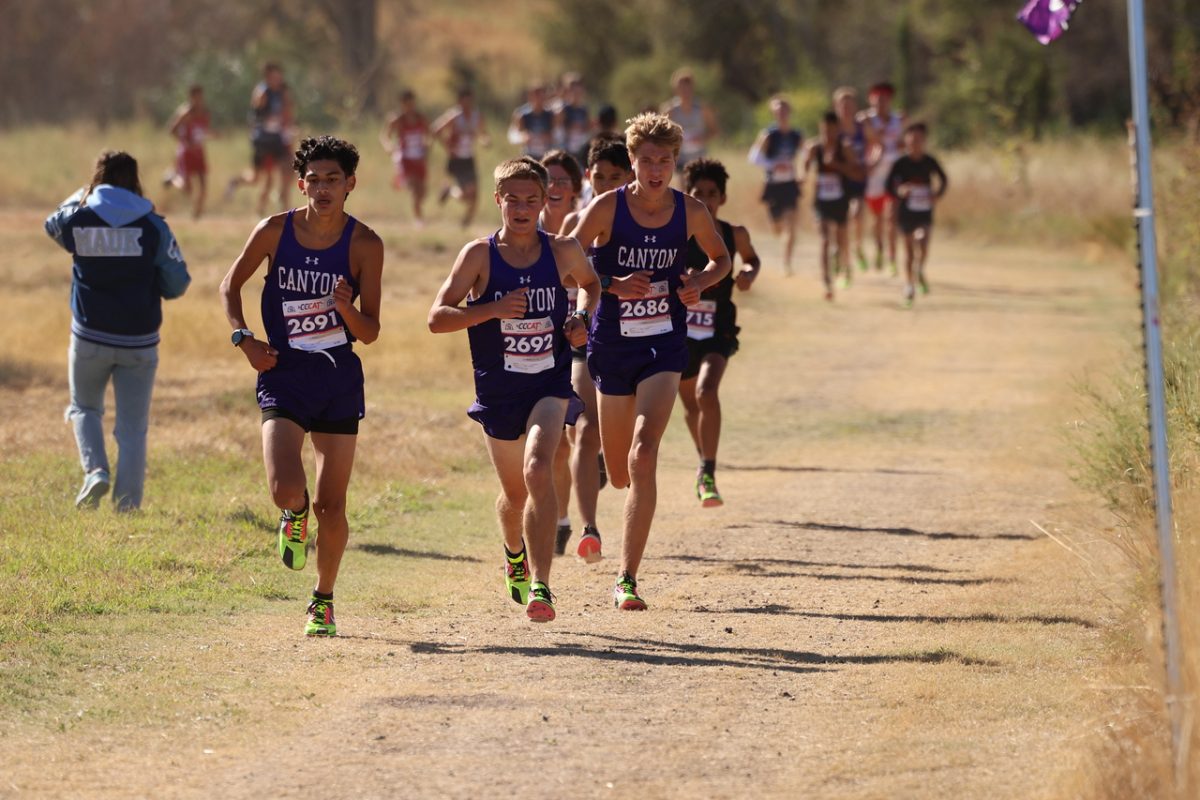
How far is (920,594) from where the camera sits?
28.9 ft

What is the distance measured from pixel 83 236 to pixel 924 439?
635cm

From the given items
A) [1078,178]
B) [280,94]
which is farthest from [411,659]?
[1078,178]


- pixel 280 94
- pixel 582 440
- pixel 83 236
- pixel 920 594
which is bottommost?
pixel 920 594

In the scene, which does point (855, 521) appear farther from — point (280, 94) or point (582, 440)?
point (280, 94)

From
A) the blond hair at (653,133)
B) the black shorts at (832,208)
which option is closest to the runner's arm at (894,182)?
the black shorts at (832,208)

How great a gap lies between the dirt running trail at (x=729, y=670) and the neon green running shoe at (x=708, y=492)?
0.45 feet

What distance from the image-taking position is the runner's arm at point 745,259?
941 centimetres

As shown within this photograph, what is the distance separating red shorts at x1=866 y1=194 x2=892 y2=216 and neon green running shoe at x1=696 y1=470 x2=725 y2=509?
1216cm

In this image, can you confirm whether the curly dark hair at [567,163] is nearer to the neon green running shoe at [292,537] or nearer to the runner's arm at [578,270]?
the runner's arm at [578,270]

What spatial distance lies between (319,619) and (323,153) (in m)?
1.82

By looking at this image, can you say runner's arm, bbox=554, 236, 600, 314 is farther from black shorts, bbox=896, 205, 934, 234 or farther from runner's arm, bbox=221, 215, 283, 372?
black shorts, bbox=896, 205, 934, 234

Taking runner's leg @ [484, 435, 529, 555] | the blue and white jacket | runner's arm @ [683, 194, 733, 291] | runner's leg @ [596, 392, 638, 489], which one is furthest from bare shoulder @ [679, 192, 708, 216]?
the blue and white jacket

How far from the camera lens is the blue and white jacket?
9781mm

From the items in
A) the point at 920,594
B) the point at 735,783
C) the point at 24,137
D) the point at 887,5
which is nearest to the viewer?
the point at 735,783
